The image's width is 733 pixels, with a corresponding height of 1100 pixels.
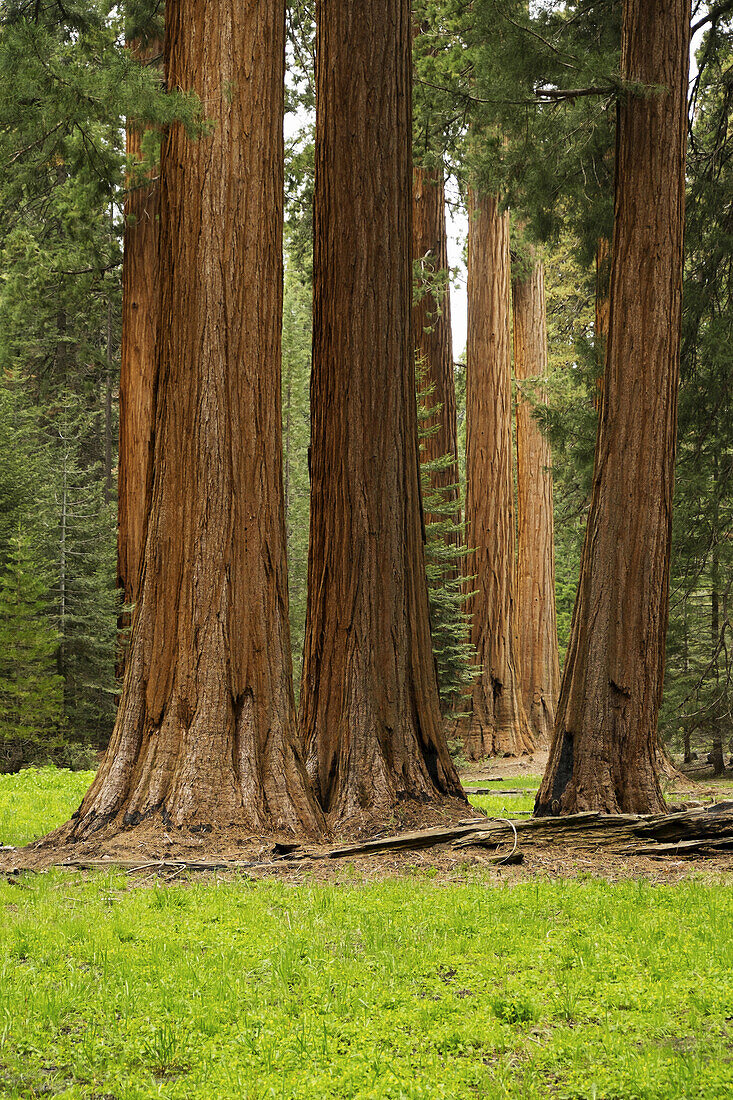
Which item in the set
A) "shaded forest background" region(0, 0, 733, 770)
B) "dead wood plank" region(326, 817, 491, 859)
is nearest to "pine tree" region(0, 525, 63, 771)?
"shaded forest background" region(0, 0, 733, 770)

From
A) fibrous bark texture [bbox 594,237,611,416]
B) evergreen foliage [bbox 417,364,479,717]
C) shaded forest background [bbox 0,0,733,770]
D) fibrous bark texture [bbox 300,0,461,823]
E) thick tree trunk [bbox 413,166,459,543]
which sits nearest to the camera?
fibrous bark texture [bbox 300,0,461,823]

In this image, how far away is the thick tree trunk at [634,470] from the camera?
7781 millimetres

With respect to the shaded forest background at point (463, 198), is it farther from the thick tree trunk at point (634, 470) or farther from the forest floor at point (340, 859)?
the forest floor at point (340, 859)

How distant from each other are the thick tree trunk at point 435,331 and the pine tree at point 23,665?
6758 mm

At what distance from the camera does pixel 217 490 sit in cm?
666

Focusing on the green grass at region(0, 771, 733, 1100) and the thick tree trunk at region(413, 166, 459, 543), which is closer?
the green grass at region(0, 771, 733, 1100)

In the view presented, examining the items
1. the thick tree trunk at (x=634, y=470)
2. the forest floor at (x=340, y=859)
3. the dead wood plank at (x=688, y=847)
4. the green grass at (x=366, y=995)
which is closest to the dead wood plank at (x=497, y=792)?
the thick tree trunk at (x=634, y=470)

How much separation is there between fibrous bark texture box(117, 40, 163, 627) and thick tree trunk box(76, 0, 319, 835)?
239 inches

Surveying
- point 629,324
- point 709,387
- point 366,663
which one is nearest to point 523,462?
point 709,387

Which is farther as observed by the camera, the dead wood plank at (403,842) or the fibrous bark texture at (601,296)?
the fibrous bark texture at (601,296)

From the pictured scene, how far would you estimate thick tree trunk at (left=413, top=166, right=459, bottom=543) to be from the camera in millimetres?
16328

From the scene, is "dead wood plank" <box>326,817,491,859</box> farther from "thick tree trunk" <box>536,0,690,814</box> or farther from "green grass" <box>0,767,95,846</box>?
"green grass" <box>0,767,95,846</box>

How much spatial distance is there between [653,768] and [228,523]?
A: 4091 millimetres

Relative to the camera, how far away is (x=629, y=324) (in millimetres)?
8203
